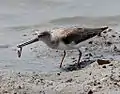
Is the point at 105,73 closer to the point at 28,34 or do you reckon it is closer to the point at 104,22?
the point at 28,34

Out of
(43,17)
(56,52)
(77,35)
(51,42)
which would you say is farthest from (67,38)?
(43,17)

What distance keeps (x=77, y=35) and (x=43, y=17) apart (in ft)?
13.3

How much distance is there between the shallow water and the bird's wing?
73cm

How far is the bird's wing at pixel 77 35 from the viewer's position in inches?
378

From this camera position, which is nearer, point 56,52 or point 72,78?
point 72,78

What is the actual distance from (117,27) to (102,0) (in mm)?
2417

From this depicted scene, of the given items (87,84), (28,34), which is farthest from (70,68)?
(28,34)

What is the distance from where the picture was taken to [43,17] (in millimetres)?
13695

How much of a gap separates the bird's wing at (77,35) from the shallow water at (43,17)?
725 mm

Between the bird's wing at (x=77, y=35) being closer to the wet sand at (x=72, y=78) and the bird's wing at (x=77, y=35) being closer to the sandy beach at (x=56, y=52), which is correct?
the sandy beach at (x=56, y=52)

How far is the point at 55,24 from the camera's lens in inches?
519

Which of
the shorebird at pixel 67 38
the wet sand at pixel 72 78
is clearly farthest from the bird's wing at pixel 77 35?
the wet sand at pixel 72 78

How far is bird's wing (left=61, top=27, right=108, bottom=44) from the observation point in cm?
961

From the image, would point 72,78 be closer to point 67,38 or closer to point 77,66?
point 77,66
